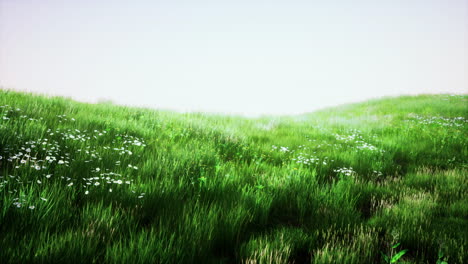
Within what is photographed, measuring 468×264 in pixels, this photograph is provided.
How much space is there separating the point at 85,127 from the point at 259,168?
3.41 m

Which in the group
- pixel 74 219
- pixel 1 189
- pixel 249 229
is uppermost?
pixel 1 189

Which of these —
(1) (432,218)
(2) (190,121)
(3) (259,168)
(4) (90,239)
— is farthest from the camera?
(2) (190,121)

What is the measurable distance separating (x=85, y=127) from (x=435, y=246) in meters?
5.58

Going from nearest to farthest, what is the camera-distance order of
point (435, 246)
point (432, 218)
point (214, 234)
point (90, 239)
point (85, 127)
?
1. point (90, 239)
2. point (214, 234)
3. point (435, 246)
4. point (432, 218)
5. point (85, 127)

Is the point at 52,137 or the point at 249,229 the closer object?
the point at 249,229

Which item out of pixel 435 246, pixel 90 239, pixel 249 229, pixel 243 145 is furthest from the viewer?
pixel 243 145

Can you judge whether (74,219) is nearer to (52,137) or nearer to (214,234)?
(214,234)

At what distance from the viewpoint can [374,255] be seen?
7.93 ft

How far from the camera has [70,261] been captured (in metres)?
1.85

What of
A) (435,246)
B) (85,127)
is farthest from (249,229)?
(85,127)

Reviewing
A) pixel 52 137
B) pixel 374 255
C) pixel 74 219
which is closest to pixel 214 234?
pixel 74 219

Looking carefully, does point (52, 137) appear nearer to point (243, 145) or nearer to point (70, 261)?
point (70, 261)

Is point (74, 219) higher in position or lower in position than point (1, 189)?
lower

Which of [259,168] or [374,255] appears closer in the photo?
[374,255]
